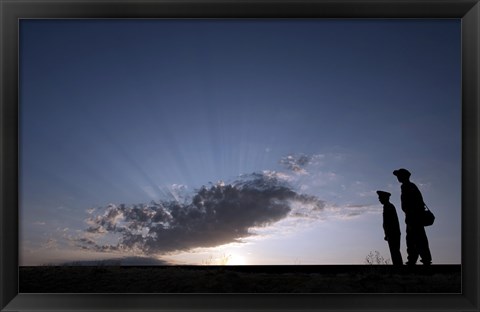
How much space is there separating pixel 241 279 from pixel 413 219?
4.07 ft

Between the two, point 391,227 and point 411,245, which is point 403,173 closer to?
point 391,227

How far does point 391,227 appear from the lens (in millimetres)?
3525

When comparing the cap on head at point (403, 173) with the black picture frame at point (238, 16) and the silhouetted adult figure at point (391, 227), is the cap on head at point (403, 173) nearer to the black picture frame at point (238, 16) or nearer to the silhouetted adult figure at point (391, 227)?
the silhouetted adult figure at point (391, 227)

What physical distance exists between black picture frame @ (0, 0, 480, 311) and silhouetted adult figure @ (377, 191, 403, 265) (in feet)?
1.81

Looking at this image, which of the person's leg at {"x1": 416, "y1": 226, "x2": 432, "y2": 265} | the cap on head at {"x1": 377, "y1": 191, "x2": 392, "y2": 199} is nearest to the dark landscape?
the person's leg at {"x1": 416, "y1": 226, "x2": 432, "y2": 265}

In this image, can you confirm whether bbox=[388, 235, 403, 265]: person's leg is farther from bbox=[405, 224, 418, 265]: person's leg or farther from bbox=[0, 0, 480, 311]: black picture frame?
bbox=[0, 0, 480, 311]: black picture frame

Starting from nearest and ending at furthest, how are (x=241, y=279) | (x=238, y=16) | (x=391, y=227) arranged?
(x=238, y=16) → (x=241, y=279) → (x=391, y=227)

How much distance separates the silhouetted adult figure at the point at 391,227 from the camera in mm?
3432

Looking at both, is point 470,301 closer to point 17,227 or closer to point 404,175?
point 404,175

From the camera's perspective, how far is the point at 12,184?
2.90 meters

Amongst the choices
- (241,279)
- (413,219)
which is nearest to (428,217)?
(413,219)

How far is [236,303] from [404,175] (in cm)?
138

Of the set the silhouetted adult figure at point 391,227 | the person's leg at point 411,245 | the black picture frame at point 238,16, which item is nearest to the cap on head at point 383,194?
the silhouetted adult figure at point 391,227

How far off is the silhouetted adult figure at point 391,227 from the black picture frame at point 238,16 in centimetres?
55
